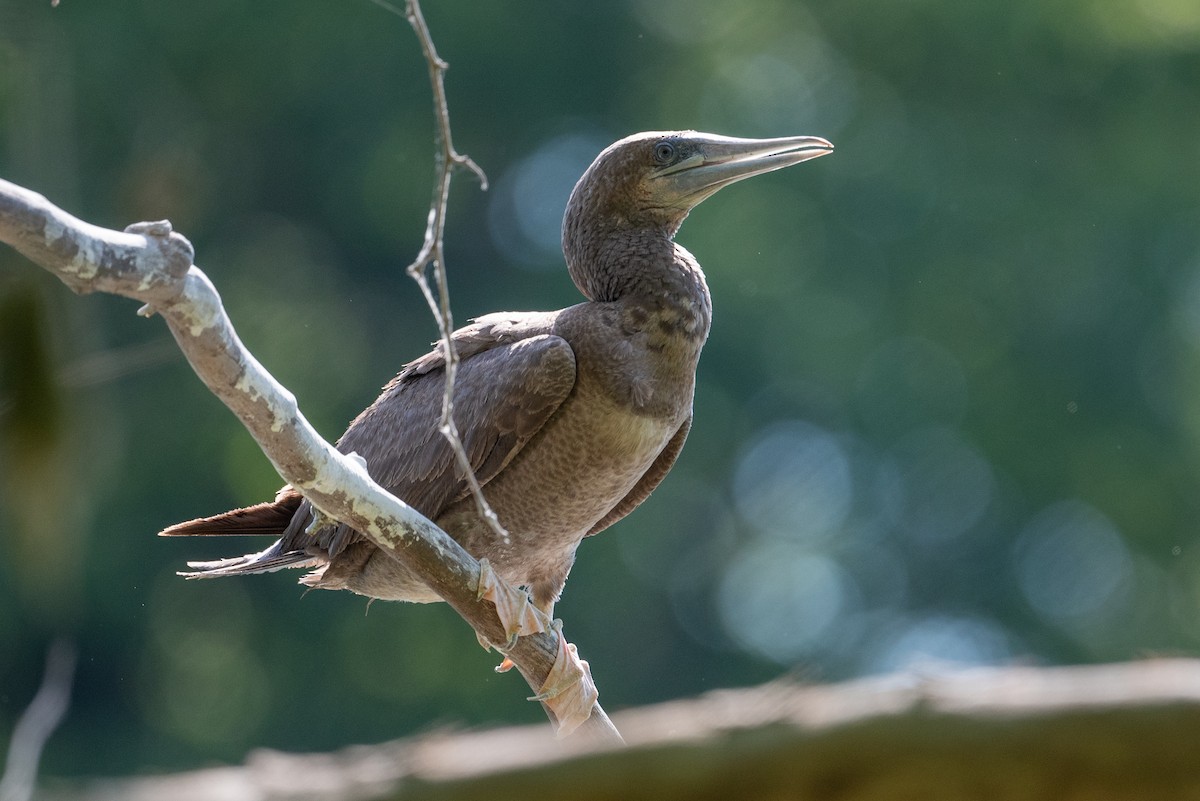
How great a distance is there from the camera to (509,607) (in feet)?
11.3

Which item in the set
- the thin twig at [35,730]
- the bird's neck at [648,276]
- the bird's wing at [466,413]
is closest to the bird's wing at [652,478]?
the bird's neck at [648,276]

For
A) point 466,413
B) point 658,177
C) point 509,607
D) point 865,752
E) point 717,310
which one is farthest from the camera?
point 717,310

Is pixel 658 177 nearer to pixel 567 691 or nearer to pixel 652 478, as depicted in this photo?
pixel 652 478

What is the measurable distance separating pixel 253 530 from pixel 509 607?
3.35ft

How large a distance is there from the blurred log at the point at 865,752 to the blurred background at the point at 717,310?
1092 cm

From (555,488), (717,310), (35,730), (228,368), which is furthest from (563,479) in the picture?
(717,310)

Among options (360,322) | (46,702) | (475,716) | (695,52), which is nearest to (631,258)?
(46,702)

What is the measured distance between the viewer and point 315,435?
2.85 meters

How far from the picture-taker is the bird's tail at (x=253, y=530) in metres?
3.94

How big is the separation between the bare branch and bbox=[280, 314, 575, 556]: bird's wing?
1.57 ft

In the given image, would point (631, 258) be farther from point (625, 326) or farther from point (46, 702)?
point (46, 702)

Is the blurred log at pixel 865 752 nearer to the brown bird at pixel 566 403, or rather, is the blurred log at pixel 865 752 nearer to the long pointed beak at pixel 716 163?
the brown bird at pixel 566 403

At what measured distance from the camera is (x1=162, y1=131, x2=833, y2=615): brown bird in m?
3.81

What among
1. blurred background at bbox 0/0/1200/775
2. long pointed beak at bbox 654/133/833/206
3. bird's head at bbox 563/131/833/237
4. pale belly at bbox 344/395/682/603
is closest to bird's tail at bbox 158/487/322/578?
pale belly at bbox 344/395/682/603
